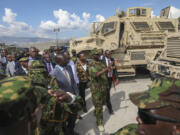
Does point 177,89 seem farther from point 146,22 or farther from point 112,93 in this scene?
point 146,22

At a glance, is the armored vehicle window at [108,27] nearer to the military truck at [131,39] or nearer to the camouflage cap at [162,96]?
the military truck at [131,39]

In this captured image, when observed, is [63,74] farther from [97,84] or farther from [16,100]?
[16,100]

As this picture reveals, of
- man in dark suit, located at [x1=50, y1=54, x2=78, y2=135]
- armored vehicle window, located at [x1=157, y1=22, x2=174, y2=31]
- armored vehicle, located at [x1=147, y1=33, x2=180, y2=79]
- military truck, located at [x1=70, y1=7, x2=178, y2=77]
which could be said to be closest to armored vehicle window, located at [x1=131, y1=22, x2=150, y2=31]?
military truck, located at [x1=70, y1=7, x2=178, y2=77]

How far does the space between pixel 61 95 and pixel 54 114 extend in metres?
0.23

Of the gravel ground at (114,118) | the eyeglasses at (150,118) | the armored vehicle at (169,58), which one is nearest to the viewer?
the eyeglasses at (150,118)

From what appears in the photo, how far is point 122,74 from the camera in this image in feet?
19.6

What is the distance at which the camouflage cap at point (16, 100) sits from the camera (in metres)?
0.61

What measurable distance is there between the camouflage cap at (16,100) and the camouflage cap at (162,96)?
0.64 meters

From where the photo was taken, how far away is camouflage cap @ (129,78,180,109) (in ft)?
2.78

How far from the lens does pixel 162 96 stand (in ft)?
2.92

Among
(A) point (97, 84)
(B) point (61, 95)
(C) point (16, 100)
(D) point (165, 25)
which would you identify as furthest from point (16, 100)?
(D) point (165, 25)

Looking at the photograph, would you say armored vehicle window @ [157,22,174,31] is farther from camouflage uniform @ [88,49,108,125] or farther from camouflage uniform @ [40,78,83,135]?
camouflage uniform @ [40,78,83,135]

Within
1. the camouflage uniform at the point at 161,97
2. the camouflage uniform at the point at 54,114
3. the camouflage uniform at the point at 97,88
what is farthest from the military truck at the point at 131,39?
the camouflage uniform at the point at 161,97

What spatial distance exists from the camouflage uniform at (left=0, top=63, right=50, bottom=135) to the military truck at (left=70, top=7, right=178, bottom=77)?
515 centimetres
